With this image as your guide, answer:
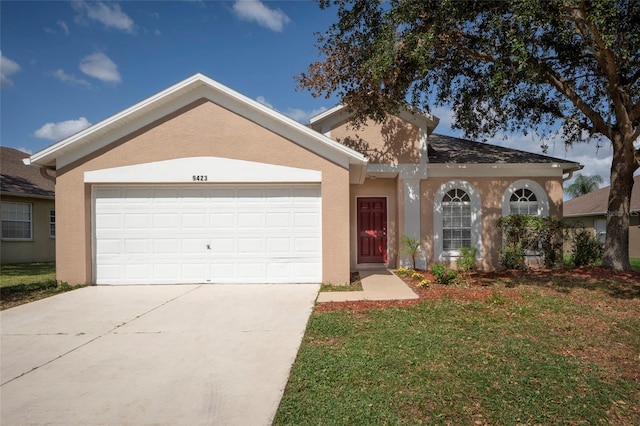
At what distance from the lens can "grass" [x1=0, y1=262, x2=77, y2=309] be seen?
8.62 m

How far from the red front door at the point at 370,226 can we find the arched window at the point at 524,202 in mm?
4173

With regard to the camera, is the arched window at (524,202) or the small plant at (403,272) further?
the arched window at (524,202)

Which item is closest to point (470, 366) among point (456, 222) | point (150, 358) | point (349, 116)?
point (150, 358)

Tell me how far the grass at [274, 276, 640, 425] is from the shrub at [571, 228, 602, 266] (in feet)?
17.8

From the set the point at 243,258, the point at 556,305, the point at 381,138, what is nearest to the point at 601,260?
the point at 556,305

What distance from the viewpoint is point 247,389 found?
4.06m

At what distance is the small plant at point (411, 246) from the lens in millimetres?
12021

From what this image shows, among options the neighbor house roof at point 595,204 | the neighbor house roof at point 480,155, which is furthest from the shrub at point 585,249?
the neighbor house roof at point 595,204

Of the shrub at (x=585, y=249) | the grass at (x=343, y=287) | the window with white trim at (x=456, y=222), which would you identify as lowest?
the grass at (x=343, y=287)

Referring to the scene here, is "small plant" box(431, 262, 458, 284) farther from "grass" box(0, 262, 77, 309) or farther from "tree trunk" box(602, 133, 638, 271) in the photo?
"grass" box(0, 262, 77, 309)

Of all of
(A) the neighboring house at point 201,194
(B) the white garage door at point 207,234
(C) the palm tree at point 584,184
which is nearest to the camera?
(A) the neighboring house at point 201,194

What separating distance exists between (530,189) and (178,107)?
36.3 ft

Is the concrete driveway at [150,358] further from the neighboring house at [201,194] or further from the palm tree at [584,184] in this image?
the palm tree at [584,184]

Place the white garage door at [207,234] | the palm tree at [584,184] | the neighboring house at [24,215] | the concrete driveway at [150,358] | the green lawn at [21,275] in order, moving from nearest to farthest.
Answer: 1. the concrete driveway at [150,358]
2. the white garage door at [207,234]
3. the green lawn at [21,275]
4. the neighboring house at [24,215]
5. the palm tree at [584,184]
